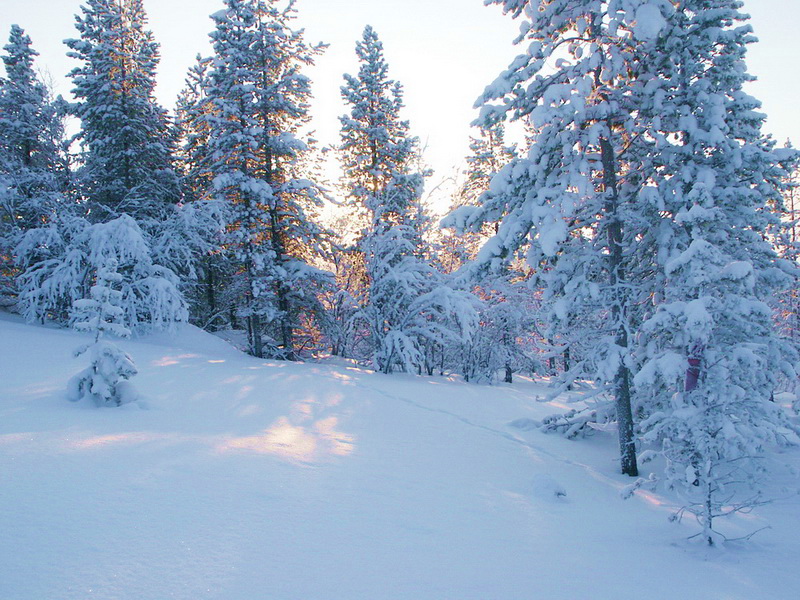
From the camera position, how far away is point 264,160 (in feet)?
62.5

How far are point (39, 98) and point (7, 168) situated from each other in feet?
19.7

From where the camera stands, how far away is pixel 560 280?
9.49 meters

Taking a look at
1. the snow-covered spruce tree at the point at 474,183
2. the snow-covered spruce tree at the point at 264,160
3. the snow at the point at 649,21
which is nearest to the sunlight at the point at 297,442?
the snow at the point at 649,21

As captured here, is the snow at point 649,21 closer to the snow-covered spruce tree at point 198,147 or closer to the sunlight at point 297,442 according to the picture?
the sunlight at point 297,442

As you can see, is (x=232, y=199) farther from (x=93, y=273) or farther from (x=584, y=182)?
(x=584, y=182)

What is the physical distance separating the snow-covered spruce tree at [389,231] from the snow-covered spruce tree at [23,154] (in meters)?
11.4

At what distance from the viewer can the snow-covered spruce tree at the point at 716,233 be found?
23.5 ft

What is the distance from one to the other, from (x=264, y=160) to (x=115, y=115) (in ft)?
18.4

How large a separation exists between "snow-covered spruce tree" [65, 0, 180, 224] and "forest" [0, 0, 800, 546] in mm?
94

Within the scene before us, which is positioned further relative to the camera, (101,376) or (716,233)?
(716,233)

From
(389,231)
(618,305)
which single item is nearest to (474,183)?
(389,231)

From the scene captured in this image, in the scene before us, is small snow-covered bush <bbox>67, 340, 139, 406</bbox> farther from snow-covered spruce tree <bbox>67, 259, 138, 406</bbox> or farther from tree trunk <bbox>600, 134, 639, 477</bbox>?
tree trunk <bbox>600, 134, 639, 477</bbox>

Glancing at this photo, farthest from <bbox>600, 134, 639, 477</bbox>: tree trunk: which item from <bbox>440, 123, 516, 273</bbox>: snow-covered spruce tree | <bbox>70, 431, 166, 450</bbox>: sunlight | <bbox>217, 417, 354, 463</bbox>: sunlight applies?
<bbox>440, 123, 516, 273</bbox>: snow-covered spruce tree

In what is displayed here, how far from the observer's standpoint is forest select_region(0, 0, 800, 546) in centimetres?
755
